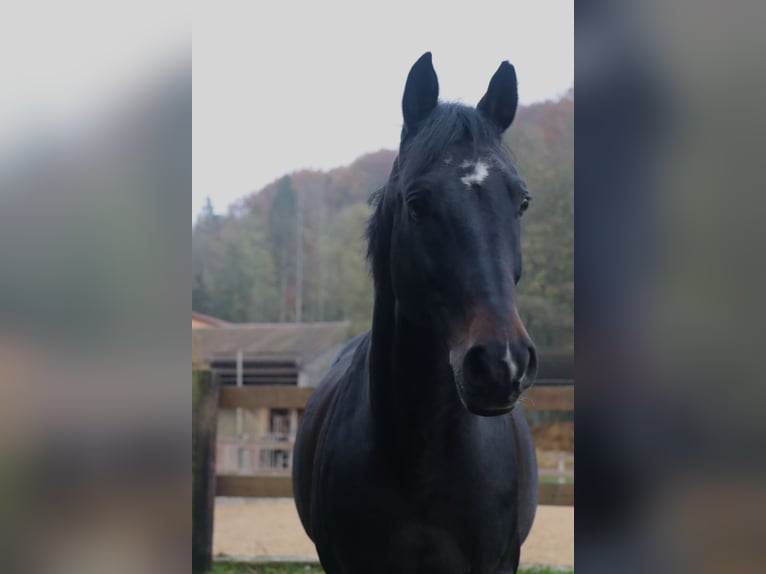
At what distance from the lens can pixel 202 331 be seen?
65.1 ft

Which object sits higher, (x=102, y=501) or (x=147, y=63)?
(x=147, y=63)

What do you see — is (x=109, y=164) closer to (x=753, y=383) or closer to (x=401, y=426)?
(x=753, y=383)

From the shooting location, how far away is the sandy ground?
675 centimetres

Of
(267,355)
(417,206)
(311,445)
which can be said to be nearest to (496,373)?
(417,206)

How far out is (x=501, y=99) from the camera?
2.00 metres

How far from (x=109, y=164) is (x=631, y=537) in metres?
0.80

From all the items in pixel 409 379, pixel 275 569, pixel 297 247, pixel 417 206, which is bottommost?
pixel 275 569

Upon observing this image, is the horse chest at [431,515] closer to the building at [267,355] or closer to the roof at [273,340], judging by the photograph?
the building at [267,355]

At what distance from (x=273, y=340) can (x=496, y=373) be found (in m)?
19.4

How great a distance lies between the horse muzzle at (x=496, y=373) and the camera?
58.3 inches

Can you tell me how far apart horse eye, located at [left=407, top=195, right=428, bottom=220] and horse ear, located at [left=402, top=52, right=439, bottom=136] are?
32 cm

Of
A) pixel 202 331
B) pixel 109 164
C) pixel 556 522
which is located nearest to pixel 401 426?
pixel 109 164

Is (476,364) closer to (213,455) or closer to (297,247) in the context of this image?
(213,455)

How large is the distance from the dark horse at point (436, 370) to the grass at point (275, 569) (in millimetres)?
2389
